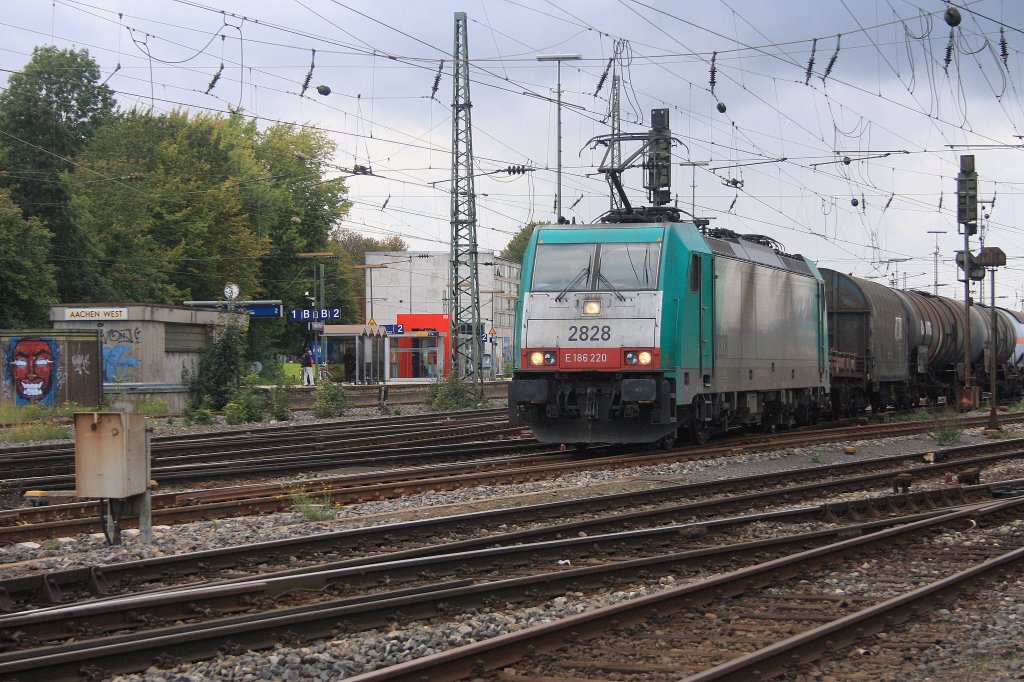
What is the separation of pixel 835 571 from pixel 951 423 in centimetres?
1364

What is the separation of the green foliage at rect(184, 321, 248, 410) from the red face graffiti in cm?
378

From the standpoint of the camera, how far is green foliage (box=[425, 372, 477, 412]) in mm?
30891

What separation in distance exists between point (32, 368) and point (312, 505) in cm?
1872

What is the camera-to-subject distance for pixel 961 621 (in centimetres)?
729

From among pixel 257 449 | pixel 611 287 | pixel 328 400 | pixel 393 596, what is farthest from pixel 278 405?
pixel 393 596

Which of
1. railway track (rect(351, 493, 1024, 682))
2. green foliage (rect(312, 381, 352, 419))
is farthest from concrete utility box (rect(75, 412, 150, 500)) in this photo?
green foliage (rect(312, 381, 352, 419))

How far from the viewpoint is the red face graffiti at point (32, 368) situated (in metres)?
27.2

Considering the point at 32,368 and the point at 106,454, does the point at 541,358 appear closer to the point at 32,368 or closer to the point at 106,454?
the point at 106,454

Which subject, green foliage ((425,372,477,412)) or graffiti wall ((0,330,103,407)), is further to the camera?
green foliage ((425,372,477,412))

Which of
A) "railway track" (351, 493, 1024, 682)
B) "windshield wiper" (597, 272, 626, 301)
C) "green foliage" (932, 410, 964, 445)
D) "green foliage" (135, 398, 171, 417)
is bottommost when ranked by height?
"railway track" (351, 493, 1024, 682)

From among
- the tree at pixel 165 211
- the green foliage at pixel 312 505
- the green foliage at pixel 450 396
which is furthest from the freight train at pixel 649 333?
the tree at pixel 165 211

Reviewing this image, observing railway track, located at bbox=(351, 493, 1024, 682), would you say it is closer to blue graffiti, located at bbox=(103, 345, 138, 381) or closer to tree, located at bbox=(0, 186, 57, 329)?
blue graffiti, located at bbox=(103, 345, 138, 381)

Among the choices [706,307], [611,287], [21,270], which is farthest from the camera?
[21,270]

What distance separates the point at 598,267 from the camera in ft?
53.3
